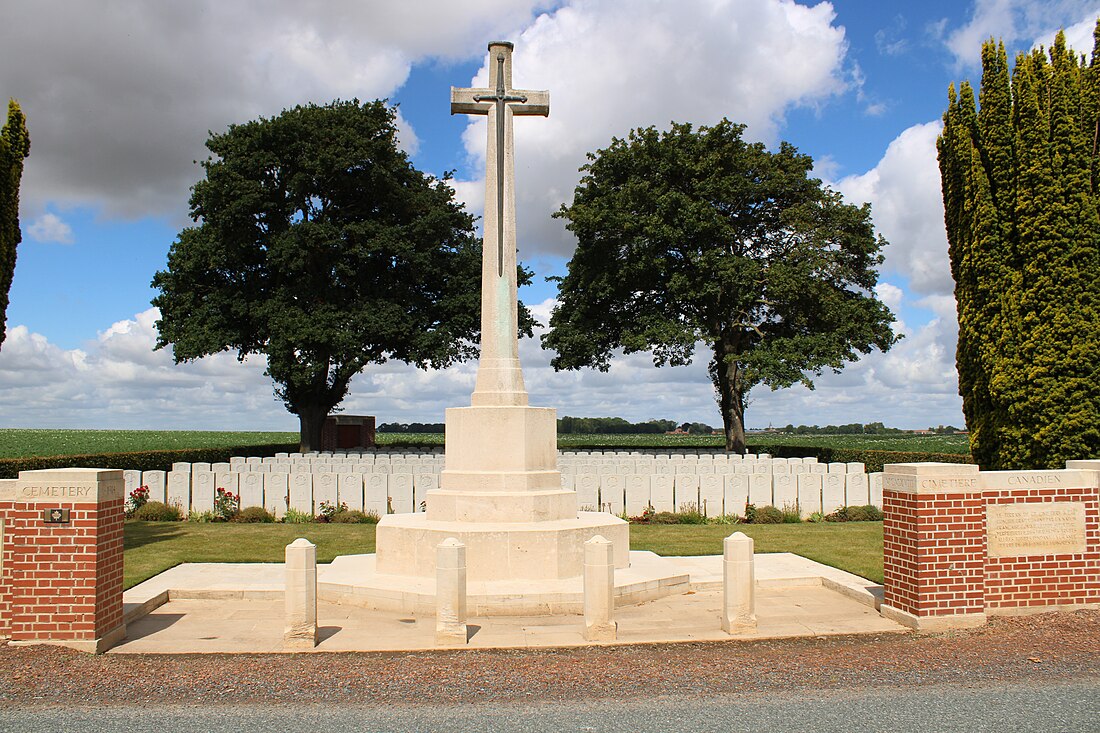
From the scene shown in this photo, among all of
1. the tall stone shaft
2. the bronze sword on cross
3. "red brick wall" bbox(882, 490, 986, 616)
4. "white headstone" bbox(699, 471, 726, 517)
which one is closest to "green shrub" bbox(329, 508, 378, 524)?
the tall stone shaft

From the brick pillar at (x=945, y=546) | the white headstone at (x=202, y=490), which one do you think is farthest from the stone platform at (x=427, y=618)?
the white headstone at (x=202, y=490)

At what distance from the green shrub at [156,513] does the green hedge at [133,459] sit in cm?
210

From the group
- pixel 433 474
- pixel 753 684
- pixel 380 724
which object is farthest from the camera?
pixel 433 474

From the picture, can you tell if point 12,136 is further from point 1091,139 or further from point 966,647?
point 1091,139

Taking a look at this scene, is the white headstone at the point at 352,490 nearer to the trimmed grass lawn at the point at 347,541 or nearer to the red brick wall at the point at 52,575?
the trimmed grass lawn at the point at 347,541

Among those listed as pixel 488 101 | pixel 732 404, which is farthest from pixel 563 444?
pixel 488 101

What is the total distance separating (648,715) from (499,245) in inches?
242

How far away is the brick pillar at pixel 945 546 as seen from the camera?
269 inches

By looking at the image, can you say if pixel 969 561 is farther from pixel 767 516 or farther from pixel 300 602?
pixel 767 516

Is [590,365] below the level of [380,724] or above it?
above

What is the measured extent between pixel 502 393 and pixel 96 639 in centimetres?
484

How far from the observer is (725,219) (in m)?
24.7

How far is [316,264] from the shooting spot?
25.7 metres

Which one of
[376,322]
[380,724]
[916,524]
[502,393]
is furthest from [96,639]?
[376,322]
